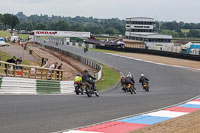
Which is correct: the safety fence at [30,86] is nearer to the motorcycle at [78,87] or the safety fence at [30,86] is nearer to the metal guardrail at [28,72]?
the metal guardrail at [28,72]

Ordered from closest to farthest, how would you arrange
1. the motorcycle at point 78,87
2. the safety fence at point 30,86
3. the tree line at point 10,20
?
1. the safety fence at point 30,86
2. the motorcycle at point 78,87
3. the tree line at point 10,20

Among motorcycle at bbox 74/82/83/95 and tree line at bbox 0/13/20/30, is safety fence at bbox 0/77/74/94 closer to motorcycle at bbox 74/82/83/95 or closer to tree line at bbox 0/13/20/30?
motorcycle at bbox 74/82/83/95

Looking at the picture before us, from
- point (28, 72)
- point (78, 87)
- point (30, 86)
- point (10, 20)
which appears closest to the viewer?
point (78, 87)

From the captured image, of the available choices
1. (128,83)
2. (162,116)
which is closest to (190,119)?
(162,116)

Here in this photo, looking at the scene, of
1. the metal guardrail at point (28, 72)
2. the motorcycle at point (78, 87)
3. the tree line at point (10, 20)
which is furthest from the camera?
the tree line at point (10, 20)

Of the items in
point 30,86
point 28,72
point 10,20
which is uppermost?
point 10,20

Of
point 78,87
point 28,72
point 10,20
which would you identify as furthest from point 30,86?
point 10,20

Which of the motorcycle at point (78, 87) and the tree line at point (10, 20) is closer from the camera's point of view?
the motorcycle at point (78, 87)

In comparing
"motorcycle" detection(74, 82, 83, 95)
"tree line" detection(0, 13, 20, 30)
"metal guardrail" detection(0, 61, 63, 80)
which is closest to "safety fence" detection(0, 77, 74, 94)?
"metal guardrail" detection(0, 61, 63, 80)

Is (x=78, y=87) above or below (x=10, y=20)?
below

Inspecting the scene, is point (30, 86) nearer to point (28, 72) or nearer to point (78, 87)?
point (78, 87)

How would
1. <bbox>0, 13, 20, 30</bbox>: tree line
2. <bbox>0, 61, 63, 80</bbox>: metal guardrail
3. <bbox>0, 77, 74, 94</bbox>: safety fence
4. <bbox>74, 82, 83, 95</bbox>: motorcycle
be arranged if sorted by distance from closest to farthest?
1. <bbox>0, 77, 74, 94</bbox>: safety fence
2. <bbox>74, 82, 83, 95</bbox>: motorcycle
3. <bbox>0, 61, 63, 80</bbox>: metal guardrail
4. <bbox>0, 13, 20, 30</bbox>: tree line

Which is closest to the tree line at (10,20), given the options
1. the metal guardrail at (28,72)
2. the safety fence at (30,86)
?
the metal guardrail at (28,72)

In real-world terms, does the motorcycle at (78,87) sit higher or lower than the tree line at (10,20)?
lower
